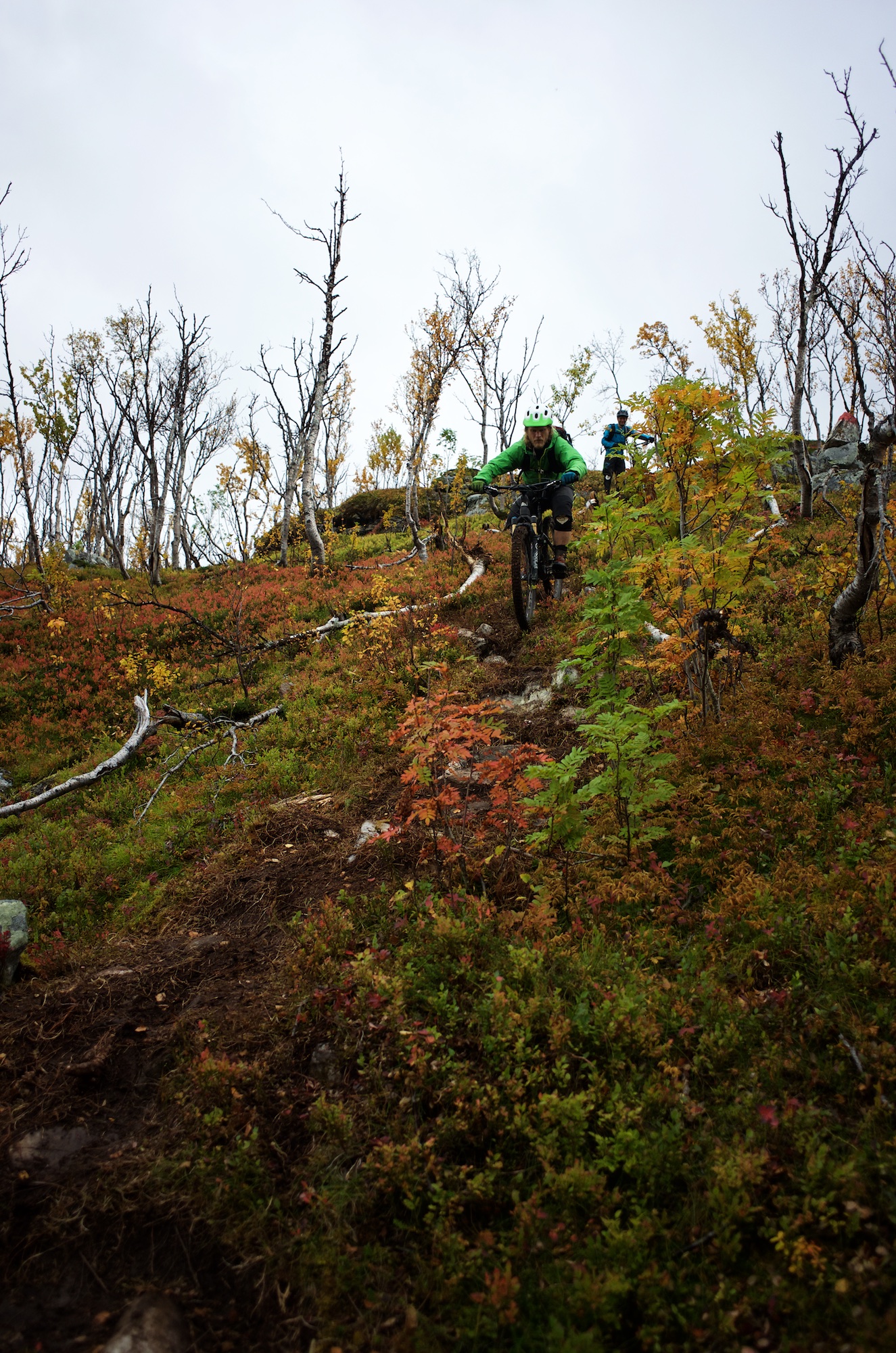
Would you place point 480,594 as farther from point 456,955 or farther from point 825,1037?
point 825,1037

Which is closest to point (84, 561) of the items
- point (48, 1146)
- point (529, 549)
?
point (529, 549)

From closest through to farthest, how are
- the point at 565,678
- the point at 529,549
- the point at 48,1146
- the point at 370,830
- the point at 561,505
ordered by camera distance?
the point at 48,1146
the point at 370,830
the point at 565,678
the point at 561,505
the point at 529,549

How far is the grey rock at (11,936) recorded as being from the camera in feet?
15.0

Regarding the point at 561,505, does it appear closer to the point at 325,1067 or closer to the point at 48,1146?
the point at 325,1067

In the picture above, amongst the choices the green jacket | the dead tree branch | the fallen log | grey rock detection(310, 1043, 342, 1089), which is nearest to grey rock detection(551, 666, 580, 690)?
the dead tree branch

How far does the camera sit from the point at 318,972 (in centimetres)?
381

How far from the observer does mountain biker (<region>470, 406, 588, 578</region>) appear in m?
8.58

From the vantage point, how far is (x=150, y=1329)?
2.19m

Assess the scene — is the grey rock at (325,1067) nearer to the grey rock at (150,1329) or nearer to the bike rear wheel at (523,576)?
Answer: the grey rock at (150,1329)

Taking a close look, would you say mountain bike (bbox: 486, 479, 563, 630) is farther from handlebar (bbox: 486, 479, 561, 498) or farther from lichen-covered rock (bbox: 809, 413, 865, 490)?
lichen-covered rock (bbox: 809, 413, 865, 490)

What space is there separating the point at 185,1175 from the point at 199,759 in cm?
616

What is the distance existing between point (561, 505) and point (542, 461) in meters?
0.88

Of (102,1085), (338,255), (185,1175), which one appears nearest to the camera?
(185,1175)

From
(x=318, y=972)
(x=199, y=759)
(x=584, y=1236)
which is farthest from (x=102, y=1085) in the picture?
(x=199, y=759)
